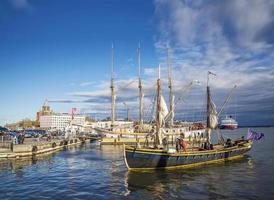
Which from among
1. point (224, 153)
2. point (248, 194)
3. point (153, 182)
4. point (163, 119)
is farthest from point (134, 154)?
point (224, 153)

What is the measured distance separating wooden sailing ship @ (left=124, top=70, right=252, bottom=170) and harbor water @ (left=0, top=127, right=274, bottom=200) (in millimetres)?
1511

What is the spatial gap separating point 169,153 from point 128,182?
33.5ft

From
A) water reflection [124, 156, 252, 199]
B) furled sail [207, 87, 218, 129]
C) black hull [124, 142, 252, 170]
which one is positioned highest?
furled sail [207, 87, 218, 129]

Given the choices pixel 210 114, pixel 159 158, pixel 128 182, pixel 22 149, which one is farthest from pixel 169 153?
pixel 22 149

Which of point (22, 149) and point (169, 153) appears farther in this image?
point (22, 149)

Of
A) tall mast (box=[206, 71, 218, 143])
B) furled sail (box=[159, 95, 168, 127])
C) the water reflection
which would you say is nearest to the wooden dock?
the water reflection

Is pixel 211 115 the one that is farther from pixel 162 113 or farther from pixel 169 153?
pixel 169 153

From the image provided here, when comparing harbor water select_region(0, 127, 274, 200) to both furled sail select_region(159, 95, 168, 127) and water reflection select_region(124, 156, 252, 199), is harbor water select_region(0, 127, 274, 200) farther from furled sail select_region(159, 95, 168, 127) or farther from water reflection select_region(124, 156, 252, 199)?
furled sail select_region(159, 95, 168, 127)

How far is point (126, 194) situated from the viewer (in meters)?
33.4

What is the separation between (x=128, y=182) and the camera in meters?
39.6

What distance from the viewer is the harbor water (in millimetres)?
33156

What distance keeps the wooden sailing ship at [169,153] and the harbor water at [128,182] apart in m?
1.51

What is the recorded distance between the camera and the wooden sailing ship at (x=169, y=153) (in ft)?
150

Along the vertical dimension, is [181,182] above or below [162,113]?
below
